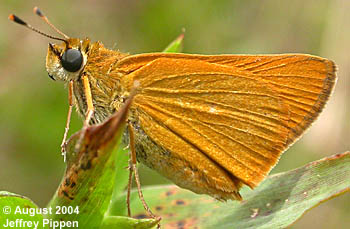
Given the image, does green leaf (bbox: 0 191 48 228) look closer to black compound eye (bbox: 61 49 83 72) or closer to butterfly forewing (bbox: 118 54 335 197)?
butterfly forewing (bbox: 118 54 335 197)

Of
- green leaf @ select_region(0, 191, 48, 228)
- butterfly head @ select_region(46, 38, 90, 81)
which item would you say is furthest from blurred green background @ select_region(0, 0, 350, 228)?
green leaf @ select_region(0, 191, 48, 228)

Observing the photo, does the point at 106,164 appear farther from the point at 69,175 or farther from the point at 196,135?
the point at 196,135

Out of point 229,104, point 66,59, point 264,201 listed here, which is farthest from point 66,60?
point 264,201

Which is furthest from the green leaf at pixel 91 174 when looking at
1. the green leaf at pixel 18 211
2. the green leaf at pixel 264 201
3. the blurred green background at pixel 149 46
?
the blurred green background at pixel 149 46

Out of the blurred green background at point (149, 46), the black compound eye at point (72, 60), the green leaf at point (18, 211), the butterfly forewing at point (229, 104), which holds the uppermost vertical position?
the blurred green background at point (149, 46)

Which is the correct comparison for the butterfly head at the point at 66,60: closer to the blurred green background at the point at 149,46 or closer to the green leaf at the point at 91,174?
the green leaf at the point at 91,174

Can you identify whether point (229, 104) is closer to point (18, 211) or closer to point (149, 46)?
point (18, 211)

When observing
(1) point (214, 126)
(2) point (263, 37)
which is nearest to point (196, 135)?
(1) point (214, 126)
